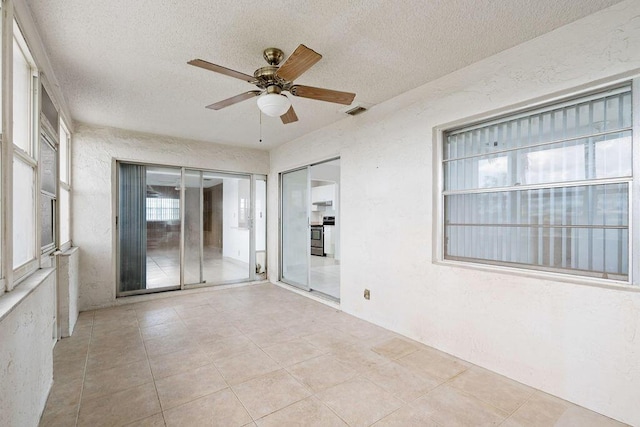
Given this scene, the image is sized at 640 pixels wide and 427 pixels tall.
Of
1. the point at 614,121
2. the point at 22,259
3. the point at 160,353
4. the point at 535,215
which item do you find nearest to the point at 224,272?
the point at 160,353

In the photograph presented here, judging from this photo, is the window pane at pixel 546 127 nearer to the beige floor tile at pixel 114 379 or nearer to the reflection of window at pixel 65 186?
the beige floor tile at pixel 114 379

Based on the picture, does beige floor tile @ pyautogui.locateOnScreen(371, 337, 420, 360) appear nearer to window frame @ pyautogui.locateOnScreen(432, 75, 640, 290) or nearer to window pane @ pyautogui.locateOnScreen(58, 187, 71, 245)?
window frame @ pyautogui.locateOnScreen(432, 75, 640, 290)

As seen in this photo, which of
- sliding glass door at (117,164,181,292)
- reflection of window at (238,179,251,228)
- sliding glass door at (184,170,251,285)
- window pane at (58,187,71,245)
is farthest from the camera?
reflection of window at (238,179,251,228)

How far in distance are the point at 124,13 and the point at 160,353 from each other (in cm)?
274

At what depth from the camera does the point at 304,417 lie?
6.17 ft

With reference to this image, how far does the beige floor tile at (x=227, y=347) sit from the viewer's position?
2725 mm

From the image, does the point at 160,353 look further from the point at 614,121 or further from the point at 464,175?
the point at 614,121

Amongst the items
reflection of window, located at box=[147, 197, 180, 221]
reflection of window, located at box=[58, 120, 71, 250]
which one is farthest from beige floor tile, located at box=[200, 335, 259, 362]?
reflection of window, located at box=[147, 197, 180, 221]

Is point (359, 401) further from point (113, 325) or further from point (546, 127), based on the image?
point (113, 325)

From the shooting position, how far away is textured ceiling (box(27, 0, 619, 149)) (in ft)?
6.07

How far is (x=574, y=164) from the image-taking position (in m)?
2.09

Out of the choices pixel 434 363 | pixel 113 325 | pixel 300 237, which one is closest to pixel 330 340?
pixel 434 363

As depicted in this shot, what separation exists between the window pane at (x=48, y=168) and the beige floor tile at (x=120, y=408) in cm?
177

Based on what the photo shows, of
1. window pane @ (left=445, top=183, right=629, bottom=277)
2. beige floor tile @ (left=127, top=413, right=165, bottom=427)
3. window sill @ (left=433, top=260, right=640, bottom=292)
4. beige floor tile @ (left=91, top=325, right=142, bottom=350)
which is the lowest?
beige floor tile @ (left=91, top=325, right=142, bottom=350)
